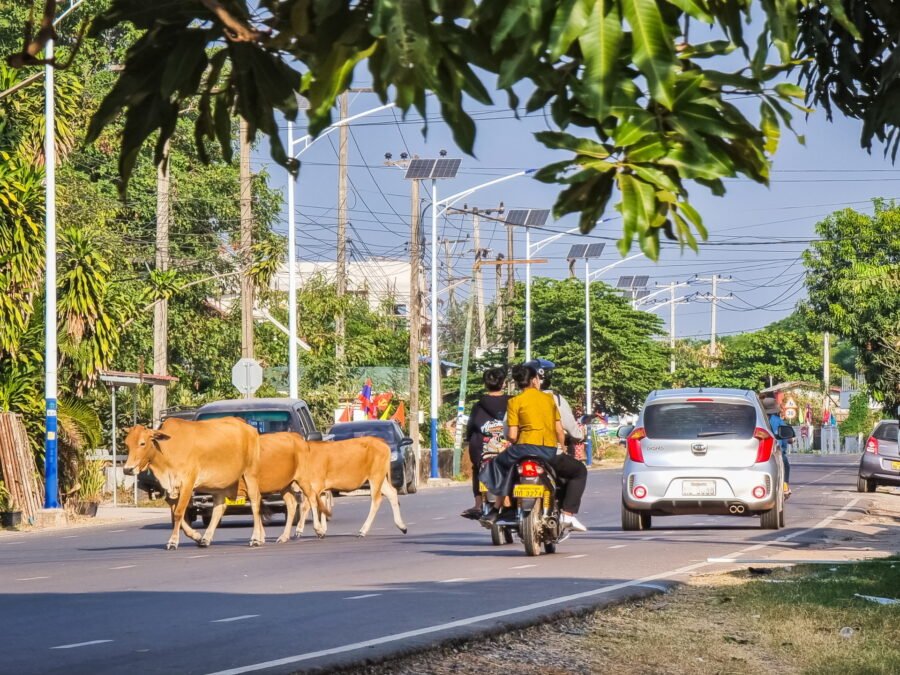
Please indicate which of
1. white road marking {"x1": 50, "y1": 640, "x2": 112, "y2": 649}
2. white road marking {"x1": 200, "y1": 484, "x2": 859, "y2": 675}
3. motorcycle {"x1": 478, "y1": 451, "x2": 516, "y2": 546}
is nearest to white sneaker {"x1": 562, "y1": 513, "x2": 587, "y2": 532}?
motorcycle {"x1": 478, "y1": 451, "x2": 516, "y2": 546}

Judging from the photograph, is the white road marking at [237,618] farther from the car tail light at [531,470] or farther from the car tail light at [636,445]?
the car tail light at [636,445]

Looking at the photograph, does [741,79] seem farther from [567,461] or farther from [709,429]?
[709,429]

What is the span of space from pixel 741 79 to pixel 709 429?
15.9 meters

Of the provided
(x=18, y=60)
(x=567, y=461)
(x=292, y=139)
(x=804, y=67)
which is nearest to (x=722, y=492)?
(x=567, y=461)

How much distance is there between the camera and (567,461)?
16.2 meters

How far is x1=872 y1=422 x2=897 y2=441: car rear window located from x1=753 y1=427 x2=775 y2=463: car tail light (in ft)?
55.9

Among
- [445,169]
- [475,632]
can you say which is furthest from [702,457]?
[445,169]

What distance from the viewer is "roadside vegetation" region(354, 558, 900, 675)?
28.7ft

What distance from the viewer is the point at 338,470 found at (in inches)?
822

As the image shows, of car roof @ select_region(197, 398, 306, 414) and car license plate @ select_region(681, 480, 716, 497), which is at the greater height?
car roof @ select_region(197, 398, 306, 414)

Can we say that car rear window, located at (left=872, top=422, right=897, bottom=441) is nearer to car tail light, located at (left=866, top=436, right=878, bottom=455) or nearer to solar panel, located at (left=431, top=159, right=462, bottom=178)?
car tail light, located at (left=866, top=436, right=878, bottom=455)

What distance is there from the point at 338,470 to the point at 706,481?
4.75 meters

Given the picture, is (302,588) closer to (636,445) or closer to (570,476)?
(570,476)

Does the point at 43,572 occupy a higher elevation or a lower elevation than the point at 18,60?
lower
